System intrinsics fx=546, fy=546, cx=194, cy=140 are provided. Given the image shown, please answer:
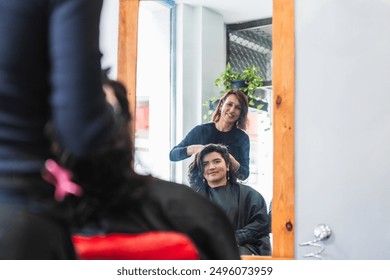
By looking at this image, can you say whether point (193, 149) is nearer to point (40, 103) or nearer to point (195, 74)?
point (195, 74)

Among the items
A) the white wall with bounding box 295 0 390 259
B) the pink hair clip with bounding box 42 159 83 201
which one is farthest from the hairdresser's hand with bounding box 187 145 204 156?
the pink hair clip with bounding box 42 159 83 201

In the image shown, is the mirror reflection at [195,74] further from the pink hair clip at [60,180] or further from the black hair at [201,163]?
the pink hair clip at [60,180]

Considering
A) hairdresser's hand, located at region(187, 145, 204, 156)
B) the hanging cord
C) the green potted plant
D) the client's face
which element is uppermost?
the green potted plant

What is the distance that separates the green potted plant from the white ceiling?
0.42ft

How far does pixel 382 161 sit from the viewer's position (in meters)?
1.33

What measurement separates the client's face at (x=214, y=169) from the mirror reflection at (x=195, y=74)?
0.17ft

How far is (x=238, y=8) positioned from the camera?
1450mm

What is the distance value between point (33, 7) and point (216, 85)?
2.61ft

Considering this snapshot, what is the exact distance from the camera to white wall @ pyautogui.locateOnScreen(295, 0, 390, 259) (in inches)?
52.7

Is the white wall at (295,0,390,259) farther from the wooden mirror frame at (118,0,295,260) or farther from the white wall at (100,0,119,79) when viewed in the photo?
the white wall at (100,0,119,79)

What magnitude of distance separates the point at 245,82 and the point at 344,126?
28 centimetres

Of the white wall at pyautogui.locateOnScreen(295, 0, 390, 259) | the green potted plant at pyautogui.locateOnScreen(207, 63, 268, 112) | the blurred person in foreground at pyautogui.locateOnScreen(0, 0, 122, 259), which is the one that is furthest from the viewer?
the green potted plant at pyautogui.locateOnScreen(207, 63, 268, 112)

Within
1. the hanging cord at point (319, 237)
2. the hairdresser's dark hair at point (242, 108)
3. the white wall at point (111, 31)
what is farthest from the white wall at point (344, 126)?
the white wall at point (111, 31)
